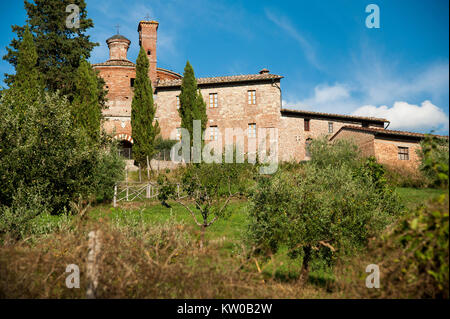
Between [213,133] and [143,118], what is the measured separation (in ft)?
21.8

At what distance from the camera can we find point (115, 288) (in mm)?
4715

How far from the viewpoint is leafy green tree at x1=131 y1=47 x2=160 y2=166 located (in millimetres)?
26359

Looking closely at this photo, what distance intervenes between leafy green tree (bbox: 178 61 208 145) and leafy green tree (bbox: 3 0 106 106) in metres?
7.78

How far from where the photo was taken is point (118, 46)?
3750 cm

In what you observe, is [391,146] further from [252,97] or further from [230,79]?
[230,79]

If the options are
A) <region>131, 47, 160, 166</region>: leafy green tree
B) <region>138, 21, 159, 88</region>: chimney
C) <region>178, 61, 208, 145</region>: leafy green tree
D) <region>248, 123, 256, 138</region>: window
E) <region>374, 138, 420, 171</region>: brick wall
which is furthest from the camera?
<region>138, 21, 159, 88</region>: chimney

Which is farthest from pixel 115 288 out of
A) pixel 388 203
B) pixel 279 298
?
pixel 388 203

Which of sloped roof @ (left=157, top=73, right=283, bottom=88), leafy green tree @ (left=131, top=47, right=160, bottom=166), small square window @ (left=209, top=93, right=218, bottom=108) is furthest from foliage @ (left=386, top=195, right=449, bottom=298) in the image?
small square window @ (left=209, top=93, right=218, bottom=108)

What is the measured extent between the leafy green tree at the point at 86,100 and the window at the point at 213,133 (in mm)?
10146

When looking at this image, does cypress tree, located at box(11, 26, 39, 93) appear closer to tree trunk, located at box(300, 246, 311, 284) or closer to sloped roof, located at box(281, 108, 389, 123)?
tree trunk, located at box(300, 246, 311, 284)

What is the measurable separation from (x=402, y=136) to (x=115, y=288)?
26161 millimetres

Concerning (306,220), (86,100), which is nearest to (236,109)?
(86,100)

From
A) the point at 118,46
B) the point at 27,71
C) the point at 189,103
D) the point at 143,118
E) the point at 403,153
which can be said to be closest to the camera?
the point at 27,71
